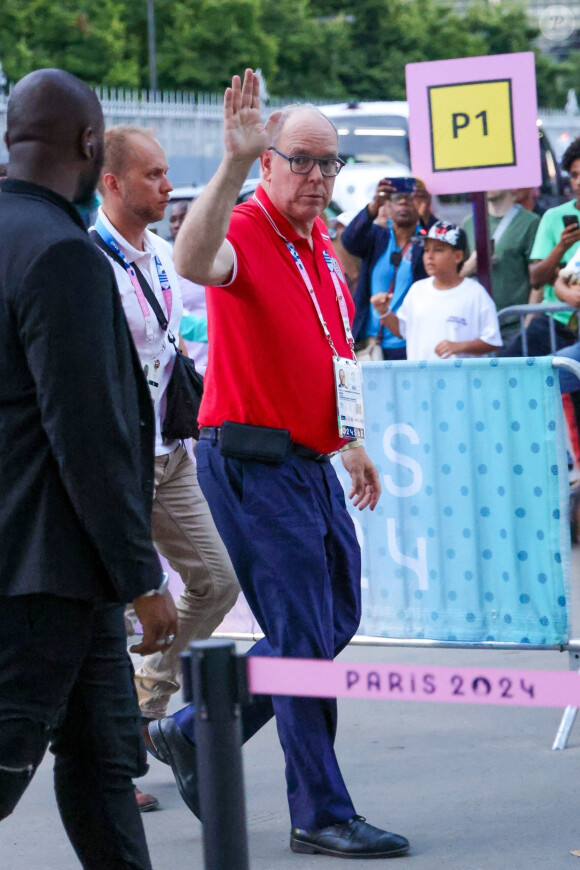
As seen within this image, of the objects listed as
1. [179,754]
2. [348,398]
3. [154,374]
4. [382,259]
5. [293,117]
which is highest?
[382,259]

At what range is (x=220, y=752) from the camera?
245 centimetres

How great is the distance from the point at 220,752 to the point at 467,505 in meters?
2.74

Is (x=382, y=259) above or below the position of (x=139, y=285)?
above

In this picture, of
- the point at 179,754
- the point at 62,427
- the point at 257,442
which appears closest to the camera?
the point at 62,427

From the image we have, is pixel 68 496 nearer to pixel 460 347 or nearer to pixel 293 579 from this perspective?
pixel 293 579

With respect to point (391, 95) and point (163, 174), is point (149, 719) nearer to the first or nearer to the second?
point (163, 174)

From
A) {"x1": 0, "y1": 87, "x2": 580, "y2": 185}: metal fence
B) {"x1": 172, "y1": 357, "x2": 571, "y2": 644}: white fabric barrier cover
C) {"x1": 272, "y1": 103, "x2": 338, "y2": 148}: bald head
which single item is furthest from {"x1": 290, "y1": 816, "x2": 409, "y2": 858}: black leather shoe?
{"x1": 0, "y1": 87, "x2": 580, "y2": 185}: metal fence

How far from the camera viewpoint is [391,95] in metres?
62.1

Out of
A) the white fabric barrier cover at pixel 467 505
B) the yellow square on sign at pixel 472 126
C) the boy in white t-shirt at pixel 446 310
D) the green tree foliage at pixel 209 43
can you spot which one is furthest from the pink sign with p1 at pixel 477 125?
the green tree foliage at pixel 209 43

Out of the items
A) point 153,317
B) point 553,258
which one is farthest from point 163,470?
point 553,258

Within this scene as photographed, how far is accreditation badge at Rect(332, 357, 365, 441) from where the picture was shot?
4035 millimetres

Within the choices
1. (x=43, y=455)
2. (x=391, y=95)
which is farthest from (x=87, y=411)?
(x=391, y=95)

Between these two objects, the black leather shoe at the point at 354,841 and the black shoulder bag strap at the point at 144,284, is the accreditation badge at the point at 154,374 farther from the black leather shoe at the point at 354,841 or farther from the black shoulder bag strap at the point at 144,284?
the black leather shoe at the point at 354,841

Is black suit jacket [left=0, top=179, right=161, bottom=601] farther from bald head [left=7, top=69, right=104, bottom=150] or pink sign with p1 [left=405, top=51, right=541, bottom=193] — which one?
pink sign with p1 [left=405, top=51, right=541, bottom=193]
